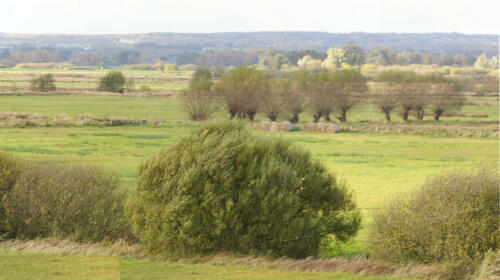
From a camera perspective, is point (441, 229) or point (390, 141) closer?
point (441, 229)

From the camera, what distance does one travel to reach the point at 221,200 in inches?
607

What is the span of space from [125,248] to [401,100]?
76.2 metres

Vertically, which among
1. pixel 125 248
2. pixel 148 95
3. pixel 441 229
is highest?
pixel 441 229

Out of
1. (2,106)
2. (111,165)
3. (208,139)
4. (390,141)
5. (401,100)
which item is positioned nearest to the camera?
(208,139)

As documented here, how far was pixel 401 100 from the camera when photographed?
290 ft

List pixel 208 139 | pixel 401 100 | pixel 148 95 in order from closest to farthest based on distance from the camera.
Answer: pixel 208 139 < pixel 401 100 < pixel 148 95

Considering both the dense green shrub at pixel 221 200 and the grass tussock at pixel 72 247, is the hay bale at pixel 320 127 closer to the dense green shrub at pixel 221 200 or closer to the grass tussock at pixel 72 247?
the dense green shrub at pixel 221 200

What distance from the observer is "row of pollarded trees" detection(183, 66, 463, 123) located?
269 feet

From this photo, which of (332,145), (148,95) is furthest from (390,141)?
(148,95)

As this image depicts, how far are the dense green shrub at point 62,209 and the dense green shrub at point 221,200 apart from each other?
1259mm

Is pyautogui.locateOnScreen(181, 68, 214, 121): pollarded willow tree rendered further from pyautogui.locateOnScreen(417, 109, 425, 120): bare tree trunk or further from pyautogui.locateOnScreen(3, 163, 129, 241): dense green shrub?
pyautogui.locateOnScreen(3, 163, 129, 241): dense green shrub

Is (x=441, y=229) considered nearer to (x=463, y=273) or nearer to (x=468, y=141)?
(x=463, y=273)

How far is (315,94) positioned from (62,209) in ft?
233

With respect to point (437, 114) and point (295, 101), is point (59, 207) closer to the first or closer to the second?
point (295, 101)
